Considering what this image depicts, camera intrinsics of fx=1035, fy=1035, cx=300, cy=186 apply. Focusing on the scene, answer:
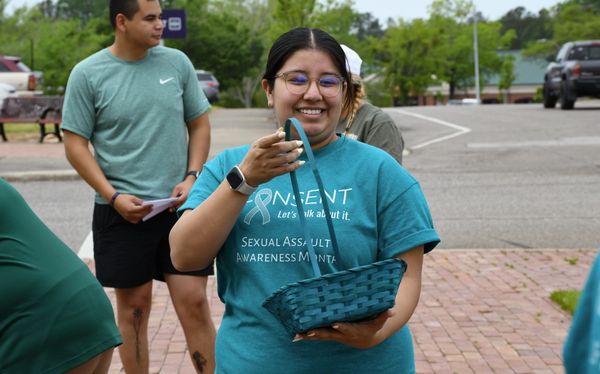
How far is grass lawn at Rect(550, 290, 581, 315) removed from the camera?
275 inches

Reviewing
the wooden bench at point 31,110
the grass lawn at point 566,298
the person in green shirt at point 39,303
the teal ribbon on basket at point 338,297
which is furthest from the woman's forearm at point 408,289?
the wooden bench at point 31,110

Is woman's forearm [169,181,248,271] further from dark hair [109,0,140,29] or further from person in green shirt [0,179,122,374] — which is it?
dark hair [109,0,140,29]

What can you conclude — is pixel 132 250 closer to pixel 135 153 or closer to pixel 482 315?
pixel 135 153

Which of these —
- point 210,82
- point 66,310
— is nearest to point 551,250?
point 66,310

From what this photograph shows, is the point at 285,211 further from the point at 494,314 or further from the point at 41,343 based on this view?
the point at 494,314

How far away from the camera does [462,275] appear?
830 cm

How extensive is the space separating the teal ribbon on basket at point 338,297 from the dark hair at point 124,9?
9.07ft

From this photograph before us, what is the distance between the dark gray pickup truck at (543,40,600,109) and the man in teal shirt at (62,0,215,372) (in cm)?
2452

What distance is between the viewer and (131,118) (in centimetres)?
482

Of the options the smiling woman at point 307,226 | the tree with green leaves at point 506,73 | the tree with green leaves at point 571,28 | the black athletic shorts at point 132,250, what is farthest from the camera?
the tree with green leaves at point 506,73

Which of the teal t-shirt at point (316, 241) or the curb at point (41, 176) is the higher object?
the teal t-shirt at point (316, 241)

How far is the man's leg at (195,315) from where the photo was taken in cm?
479

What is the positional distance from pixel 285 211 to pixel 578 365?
1.20 meters

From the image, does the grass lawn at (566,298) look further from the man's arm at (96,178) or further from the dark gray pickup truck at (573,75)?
the dark gray pickup truck at (573,75)
